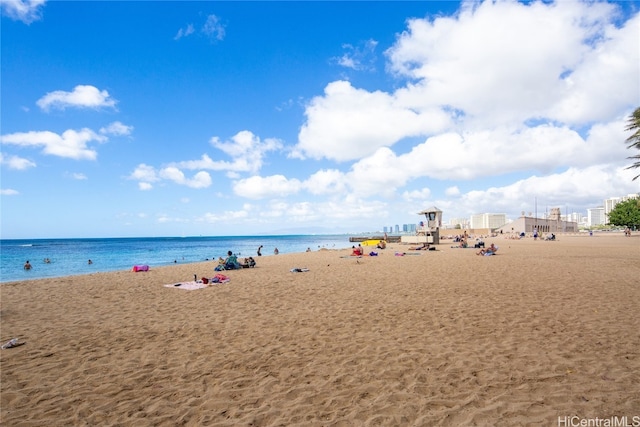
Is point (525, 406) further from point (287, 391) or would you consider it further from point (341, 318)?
point (341, 318)

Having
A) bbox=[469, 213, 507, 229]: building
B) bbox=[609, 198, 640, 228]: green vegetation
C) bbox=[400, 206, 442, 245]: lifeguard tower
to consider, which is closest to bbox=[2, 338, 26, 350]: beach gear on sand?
bbox=[400, 206, 442, 245]: lifeguard tower

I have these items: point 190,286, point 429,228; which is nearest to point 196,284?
point 190,286

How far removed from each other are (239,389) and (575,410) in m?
4.02

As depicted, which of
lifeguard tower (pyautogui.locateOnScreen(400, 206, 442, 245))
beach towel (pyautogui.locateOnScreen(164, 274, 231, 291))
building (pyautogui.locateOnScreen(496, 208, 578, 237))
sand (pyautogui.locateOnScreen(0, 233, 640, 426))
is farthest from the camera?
building (pyautogui.locateOnScreen(496, 208, 578, 237))

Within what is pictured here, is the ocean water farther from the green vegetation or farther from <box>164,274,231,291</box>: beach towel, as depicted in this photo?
the green vegetation

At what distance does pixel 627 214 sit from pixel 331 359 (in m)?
81.9

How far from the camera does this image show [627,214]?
61438mm

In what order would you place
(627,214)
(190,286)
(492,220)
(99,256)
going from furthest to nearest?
(492,220) < (627,214) < (99,256) < (190,286)

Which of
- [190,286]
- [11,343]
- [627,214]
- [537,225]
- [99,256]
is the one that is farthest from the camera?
[537,225]

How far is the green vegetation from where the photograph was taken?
5991 centimetres

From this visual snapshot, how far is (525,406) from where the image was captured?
365 centimetres

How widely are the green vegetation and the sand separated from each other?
7055 cm

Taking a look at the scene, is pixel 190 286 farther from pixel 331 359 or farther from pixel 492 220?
pixel 492 220

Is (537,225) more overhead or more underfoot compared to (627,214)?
more underfoot
